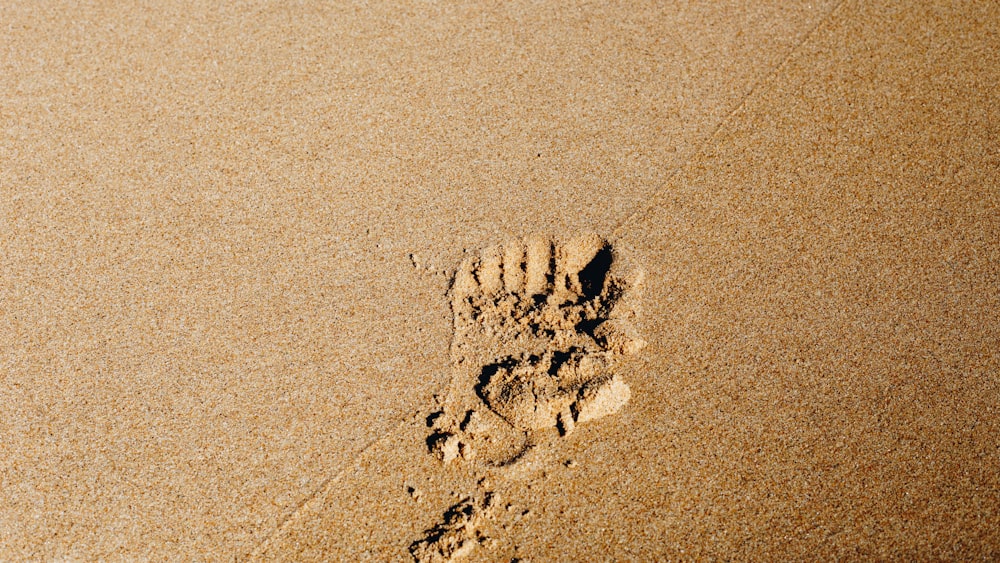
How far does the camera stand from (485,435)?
1.57 meters

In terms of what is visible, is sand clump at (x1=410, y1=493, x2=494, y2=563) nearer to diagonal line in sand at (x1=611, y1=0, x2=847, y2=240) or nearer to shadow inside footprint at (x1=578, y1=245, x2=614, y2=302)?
shadow inside footprint at (x1=578, y1=245, x2=614, y2=302)

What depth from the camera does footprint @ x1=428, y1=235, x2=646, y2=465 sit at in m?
1.58

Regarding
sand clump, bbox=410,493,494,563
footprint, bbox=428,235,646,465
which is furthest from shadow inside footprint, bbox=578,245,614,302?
sand clump, bbox=410,493,494,563

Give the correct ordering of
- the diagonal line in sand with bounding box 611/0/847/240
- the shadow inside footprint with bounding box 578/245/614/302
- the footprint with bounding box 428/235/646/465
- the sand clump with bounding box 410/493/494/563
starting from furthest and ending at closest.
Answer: the diagonal line in sand with bounding box 611/0/847/240 → the shadow inside footprint with bounding box 578/245/614/302 → the footprint with bounding box 428/235/646/465 → the sand clump with bounding box 410/493/494/563

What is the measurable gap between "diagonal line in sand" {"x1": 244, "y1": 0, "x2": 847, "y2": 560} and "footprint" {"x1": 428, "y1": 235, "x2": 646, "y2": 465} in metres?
0.08

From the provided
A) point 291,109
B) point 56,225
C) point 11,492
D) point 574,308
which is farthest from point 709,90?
point 11,492

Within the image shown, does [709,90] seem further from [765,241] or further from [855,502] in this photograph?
[855,502]

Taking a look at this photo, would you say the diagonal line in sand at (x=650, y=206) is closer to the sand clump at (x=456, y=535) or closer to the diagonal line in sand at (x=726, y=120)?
the diagonal line in sand at (x=726, y=120)

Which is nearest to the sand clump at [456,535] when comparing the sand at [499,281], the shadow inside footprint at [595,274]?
the sand at [499,281]

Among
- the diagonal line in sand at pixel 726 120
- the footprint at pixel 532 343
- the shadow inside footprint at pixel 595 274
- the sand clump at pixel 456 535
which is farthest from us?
the diagonal line in sand at pixel 726 120

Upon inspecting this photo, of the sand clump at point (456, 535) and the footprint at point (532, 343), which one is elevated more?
the footprint at point (532, 343)

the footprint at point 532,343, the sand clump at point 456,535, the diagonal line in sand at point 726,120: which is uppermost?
the diagonal line in sand at point 726,120

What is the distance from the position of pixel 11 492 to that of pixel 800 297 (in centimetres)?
182

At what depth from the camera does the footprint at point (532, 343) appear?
158cm
